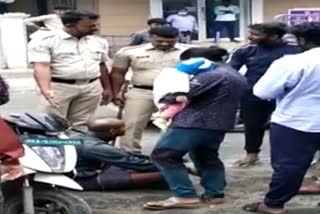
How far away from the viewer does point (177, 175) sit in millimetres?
7004

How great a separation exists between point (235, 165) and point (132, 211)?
2.06 m

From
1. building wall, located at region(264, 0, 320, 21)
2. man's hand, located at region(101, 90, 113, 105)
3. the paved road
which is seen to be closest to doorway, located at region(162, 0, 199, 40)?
building wall, located at region(264, 0, 320, 21)

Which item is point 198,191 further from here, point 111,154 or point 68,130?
point 68,130

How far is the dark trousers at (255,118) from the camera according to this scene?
8742 mm

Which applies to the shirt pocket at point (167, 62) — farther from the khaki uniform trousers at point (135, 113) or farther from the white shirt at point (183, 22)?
the white shirt at point (183, 22)

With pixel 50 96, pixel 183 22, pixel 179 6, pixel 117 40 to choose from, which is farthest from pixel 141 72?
pixel 179 6

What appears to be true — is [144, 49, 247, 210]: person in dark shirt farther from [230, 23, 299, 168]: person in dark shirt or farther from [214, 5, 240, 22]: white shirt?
[214, 5, 240, 22]: white shirt

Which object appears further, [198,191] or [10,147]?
[198,191]

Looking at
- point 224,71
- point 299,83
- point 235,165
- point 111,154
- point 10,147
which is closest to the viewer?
point 10,147

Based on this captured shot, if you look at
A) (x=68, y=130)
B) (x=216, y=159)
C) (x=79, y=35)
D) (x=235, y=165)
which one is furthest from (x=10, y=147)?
(x=235, y=165)

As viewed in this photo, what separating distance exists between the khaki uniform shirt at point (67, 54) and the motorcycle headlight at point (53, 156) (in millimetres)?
1960

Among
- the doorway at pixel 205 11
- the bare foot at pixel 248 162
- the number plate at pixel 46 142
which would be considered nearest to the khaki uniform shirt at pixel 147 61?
the bare foot at pixel 248 162

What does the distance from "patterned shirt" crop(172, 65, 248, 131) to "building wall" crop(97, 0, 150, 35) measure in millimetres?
16219

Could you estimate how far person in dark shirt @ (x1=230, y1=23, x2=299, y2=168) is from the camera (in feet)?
27.7
